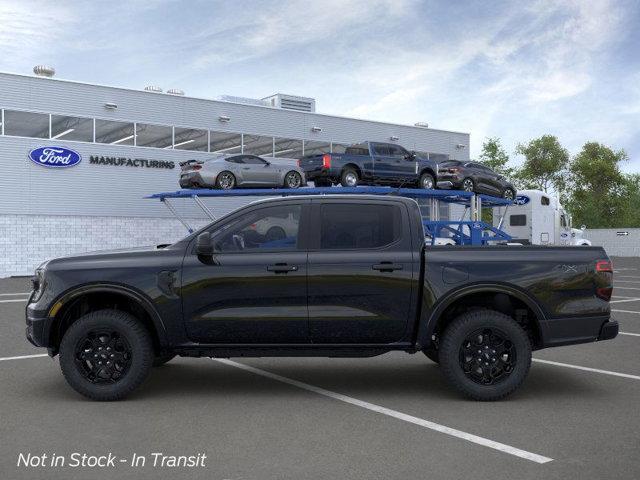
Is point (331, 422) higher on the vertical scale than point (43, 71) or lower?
lower

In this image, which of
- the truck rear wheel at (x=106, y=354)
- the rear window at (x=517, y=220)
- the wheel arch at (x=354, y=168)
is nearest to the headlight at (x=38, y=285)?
the truck rear wheel at (x=106, y=354)

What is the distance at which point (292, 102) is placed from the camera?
120ft

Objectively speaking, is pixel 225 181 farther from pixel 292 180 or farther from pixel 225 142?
pixel 225 142

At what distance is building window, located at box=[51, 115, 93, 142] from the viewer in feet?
92.5

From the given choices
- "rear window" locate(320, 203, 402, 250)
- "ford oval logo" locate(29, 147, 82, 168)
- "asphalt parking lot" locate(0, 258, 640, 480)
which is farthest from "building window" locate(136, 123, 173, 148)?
"rear window" locate(320, 203, 402, 250)

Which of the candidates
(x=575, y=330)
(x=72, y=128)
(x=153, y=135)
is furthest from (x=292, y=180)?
(x=575, y=330)

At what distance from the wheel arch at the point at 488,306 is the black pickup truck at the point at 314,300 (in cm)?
2

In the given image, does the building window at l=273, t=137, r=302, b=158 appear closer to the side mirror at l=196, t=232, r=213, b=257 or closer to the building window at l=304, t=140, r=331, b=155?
the building window at l=304, t=140, r=331, b=155

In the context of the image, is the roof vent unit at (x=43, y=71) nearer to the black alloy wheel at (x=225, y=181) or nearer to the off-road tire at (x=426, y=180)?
the black alloy wheel at (x=225, y=181)

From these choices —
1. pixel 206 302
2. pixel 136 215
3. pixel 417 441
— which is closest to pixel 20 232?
pixel 136 215

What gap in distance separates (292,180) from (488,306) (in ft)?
59.2

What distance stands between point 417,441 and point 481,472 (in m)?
0.74

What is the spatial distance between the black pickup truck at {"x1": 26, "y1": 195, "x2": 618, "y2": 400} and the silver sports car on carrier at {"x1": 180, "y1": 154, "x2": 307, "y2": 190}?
1755 centimetres

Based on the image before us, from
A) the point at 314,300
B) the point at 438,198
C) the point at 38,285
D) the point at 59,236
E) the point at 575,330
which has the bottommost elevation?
the point at 575,330
